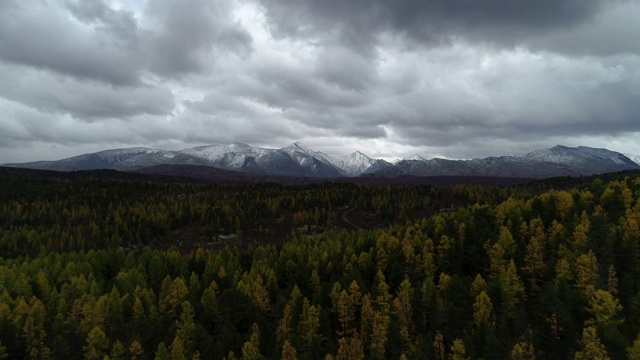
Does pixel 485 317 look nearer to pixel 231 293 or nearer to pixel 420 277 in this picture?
pixel 420 277

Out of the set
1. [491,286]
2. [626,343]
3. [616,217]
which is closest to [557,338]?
[626,343]

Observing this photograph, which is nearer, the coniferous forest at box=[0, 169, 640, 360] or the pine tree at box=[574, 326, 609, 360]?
the pine tree at box=[574, 326, 609, 360]

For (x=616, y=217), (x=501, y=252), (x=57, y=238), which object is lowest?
(x=57, y=238)

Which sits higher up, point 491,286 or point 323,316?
point 491,286

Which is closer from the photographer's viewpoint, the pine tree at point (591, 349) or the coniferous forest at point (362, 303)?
the pine tree at point (591, 349)

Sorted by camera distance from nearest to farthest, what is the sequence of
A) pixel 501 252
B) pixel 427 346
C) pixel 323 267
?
pixel 427 346
pixel 501 252
pixel 323 267

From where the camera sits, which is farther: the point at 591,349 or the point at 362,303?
the point at 362,303

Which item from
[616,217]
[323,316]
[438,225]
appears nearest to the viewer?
[323,316]

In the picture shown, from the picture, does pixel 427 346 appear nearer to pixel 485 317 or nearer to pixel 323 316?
pixel 485 317

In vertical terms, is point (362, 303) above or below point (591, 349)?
below

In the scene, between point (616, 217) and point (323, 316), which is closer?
point (323, 316)
